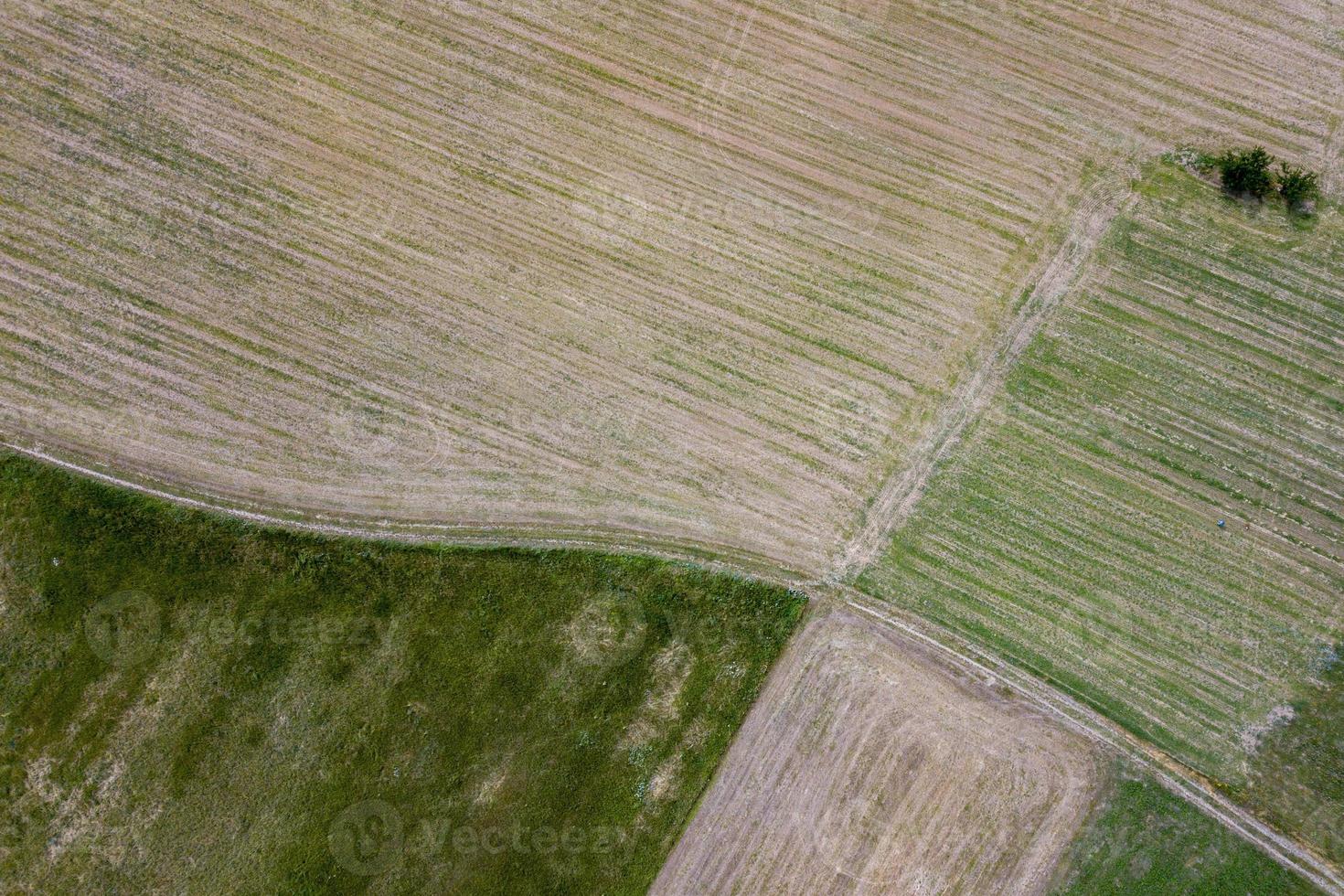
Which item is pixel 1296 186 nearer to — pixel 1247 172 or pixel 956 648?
pixel 1247 172

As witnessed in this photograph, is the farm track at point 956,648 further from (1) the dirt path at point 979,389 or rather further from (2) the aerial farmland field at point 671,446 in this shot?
(1) the dirt path at point 979,389

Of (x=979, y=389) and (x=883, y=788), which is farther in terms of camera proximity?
(x=979, y=389)

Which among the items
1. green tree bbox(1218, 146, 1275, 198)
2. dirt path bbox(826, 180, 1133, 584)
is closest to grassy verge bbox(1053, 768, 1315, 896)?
dirt path bbox(826, 180, 1133, 584)

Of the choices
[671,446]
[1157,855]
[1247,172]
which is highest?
[1247,172]

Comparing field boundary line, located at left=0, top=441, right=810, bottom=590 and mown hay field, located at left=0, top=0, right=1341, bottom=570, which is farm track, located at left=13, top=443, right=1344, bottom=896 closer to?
field boundary line, located at left=0, top=441, right=810, bottom=590

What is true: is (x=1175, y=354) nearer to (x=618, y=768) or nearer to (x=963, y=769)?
(x=963, y=769)

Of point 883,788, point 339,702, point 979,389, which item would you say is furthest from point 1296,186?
point 339,702
